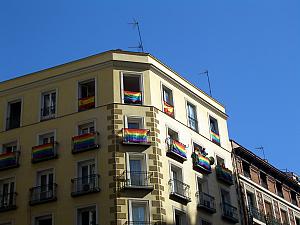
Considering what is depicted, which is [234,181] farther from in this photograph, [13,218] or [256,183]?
[13,218]

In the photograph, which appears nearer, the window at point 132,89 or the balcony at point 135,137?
the balcony at point 135,137

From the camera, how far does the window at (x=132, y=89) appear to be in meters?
35.5

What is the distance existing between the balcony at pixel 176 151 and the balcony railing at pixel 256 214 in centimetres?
845

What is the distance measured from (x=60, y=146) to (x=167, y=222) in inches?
308

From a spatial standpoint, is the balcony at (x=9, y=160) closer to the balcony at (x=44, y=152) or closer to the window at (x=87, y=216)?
the balcony at (x=44, y=152)

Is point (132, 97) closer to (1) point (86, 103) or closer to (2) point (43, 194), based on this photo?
(1) point (86, 103)

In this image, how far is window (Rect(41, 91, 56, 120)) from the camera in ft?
120

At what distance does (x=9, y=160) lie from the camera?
35.8 m

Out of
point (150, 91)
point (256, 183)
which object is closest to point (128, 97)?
point (150, 91)

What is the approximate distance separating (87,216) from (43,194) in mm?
3259

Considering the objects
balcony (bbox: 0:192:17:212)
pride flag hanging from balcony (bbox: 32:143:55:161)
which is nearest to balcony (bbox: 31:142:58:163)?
pride flag hanging from balcony (bbox: 32:143:55:161)

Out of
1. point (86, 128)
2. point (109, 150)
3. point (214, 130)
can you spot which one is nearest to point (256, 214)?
point (214, 130)

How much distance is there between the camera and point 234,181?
40812 millimetres

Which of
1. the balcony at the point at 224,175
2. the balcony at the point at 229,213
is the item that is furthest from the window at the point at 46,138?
the balcony at the point at 229,213
